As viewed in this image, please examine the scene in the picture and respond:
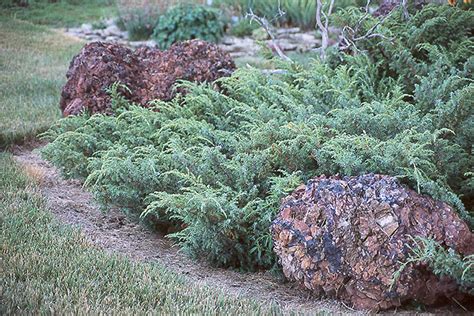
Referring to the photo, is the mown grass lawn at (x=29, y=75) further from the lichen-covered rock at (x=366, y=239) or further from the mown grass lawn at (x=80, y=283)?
the lichen-covered rock at (x=366, y=239)

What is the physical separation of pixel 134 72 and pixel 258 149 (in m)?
2.32

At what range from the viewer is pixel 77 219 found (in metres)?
4.82

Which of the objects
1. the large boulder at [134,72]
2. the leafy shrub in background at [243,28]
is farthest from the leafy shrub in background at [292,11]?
the large boulder at [134,72]

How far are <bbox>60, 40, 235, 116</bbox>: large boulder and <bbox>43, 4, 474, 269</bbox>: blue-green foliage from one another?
493mm

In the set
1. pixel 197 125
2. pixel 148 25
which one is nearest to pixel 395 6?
pixel 197 125

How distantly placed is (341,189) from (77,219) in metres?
2.07

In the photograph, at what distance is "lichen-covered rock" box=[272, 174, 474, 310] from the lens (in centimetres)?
354

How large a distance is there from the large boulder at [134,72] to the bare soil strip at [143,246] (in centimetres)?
86

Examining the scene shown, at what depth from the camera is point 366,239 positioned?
358 centimetres

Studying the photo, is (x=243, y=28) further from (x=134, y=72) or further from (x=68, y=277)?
(x=68, y=277)

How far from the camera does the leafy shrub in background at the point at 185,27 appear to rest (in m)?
11.5

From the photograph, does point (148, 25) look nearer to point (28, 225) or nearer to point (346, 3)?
point (346, 3)

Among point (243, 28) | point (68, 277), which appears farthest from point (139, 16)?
point (68, 277)

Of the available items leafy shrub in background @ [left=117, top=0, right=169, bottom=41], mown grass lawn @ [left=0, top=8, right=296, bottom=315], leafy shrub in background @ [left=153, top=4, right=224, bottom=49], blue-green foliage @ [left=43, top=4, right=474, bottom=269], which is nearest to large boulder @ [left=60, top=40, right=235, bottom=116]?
blue-green foliage @ [left=43, top=4, right=474, bottom=269]
